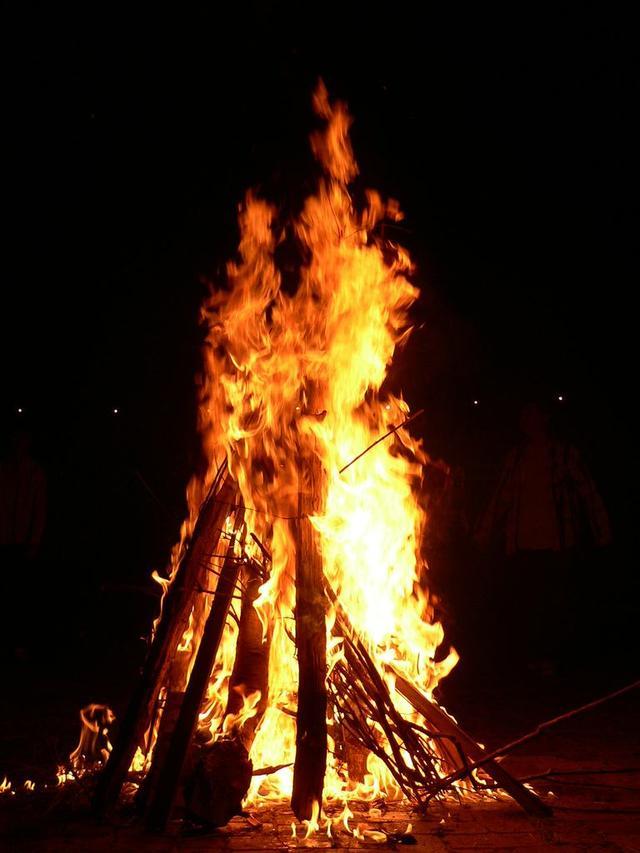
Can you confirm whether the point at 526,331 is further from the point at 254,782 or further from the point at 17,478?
the point at 254,782

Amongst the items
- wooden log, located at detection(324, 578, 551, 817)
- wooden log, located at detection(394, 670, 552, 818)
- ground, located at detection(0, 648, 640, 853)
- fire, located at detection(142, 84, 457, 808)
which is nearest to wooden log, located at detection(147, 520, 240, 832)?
ground, located at detection(0, 648, 640, 853)

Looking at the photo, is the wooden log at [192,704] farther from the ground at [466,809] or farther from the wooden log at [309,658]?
the wooden log at [309,658]

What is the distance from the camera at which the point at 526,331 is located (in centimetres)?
1503

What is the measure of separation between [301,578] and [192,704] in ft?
2.32

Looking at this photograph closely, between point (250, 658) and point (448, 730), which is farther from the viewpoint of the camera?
point (250, 658)

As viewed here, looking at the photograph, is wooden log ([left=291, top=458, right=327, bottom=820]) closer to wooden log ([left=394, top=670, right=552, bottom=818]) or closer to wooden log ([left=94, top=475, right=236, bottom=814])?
wooden log ([left=94, top=475, right=236, bottom=814])

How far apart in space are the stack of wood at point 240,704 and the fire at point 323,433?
0.24ft

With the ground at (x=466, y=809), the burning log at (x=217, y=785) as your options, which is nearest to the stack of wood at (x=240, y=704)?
the burning log at (x=217, y=785)

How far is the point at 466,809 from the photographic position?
12.2ft

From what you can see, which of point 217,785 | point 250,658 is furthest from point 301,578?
point 217,785

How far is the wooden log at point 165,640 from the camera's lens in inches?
141

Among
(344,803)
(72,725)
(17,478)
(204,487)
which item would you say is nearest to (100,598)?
(17,478)

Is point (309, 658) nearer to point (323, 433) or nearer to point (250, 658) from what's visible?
point (250, 658)

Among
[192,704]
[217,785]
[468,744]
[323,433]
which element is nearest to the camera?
[217,785]
